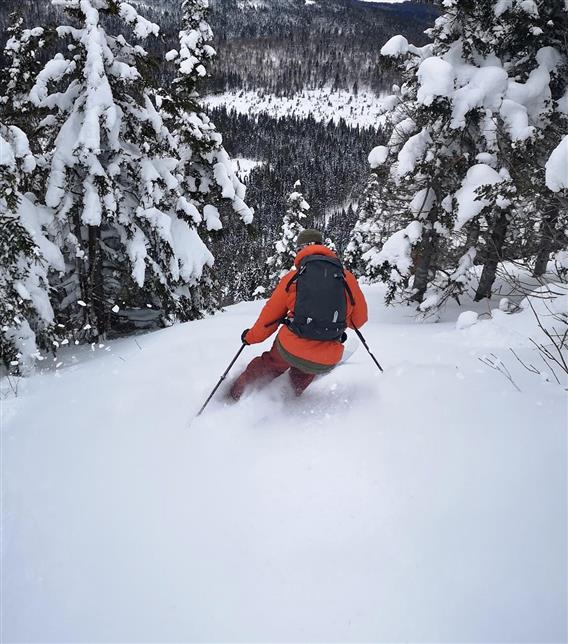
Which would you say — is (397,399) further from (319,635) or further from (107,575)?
(107,575)

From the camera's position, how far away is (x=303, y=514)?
3.34m

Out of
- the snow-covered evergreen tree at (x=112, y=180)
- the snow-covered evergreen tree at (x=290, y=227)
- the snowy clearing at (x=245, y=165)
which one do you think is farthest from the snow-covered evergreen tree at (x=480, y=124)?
the snowy clearing at (x=245, y=165)

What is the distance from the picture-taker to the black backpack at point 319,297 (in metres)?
4.26

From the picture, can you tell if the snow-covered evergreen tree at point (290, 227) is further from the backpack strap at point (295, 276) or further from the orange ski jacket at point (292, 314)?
the backpack strap at point (295, 276)

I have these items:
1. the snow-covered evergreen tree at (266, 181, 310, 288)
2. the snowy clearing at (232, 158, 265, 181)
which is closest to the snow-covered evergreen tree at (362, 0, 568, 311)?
the snow-covered evergreen tree at (266, 181, 310, 288)

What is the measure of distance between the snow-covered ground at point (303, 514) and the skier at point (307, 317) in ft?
0.90

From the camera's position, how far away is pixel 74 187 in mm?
8852

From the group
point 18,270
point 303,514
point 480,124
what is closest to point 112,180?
point 18,270

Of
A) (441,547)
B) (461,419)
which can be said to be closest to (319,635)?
(441,547)

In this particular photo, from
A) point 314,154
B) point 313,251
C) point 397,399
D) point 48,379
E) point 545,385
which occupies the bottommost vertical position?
point 314,154

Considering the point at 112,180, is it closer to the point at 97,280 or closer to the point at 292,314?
the point at 97,280

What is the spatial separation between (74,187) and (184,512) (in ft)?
25.8

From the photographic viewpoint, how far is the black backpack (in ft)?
14.0

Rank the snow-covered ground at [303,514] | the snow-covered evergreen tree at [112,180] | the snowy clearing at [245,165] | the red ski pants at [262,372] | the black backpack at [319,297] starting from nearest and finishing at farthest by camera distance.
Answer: the snow-covered ground at [303,514], the black backpack at [319,297], the red ski pants at [262,372], the snow-covered evergreen tree at [112,180], the snowy clearing at [245,165]
